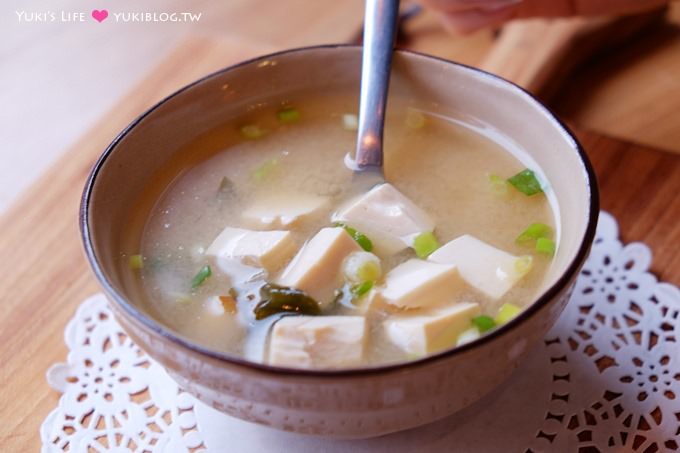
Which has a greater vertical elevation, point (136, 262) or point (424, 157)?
point (424, 157)

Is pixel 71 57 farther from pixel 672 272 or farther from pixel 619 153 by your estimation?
pixel 672 272

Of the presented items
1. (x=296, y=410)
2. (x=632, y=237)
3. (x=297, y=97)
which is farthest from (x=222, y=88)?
(x=632, y=237)

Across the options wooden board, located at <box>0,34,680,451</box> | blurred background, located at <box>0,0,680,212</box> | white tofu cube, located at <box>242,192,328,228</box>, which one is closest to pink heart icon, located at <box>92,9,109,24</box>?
blurred background, located at <box>0,0,680,212</box>

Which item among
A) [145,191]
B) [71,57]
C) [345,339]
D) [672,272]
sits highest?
[672,272]

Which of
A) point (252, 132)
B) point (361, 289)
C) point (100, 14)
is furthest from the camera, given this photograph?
point (100, 14)

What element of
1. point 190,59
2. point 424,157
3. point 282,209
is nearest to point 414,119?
point 424,157

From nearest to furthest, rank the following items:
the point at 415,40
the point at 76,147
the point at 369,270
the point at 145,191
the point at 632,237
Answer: the point at 369,270
the point at 145,191
the point at 632,237
the point at 76,147
the point at 415,40

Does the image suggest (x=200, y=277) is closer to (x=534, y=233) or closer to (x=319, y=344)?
(x=319, y=344)
